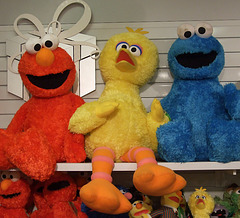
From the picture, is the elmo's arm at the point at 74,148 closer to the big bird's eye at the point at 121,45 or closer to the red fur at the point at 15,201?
the red fur at the point at 15,201

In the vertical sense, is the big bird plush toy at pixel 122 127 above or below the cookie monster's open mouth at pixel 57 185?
above

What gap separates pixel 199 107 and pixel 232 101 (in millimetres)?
120

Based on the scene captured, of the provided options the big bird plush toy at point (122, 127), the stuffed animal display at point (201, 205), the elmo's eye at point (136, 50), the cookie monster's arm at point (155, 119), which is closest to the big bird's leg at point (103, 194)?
the big bird plush toy at point (122, 127)

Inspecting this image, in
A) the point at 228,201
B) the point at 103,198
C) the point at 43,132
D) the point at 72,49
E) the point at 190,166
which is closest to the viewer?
the point at 103,198

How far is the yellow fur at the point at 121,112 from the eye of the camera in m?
1.03

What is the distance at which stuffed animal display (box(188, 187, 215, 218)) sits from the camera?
1115 mm

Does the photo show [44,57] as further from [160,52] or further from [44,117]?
[160,52]

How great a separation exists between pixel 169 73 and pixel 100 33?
0.37 meters

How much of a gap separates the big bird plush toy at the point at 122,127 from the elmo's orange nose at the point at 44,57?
22cm

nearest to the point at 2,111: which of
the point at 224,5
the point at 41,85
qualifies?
the point at 41,85

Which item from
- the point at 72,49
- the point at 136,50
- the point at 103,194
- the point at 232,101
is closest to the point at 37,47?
the point at 72,49

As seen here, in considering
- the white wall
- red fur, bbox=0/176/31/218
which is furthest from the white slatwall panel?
red fur, bbox=0/176/31/218

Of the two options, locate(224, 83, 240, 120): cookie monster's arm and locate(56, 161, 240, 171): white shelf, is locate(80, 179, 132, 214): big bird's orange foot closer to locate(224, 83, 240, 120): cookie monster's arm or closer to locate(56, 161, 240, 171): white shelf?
locate(56, 161, 240, 171): white shelf

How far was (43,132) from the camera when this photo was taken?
1115 mm
